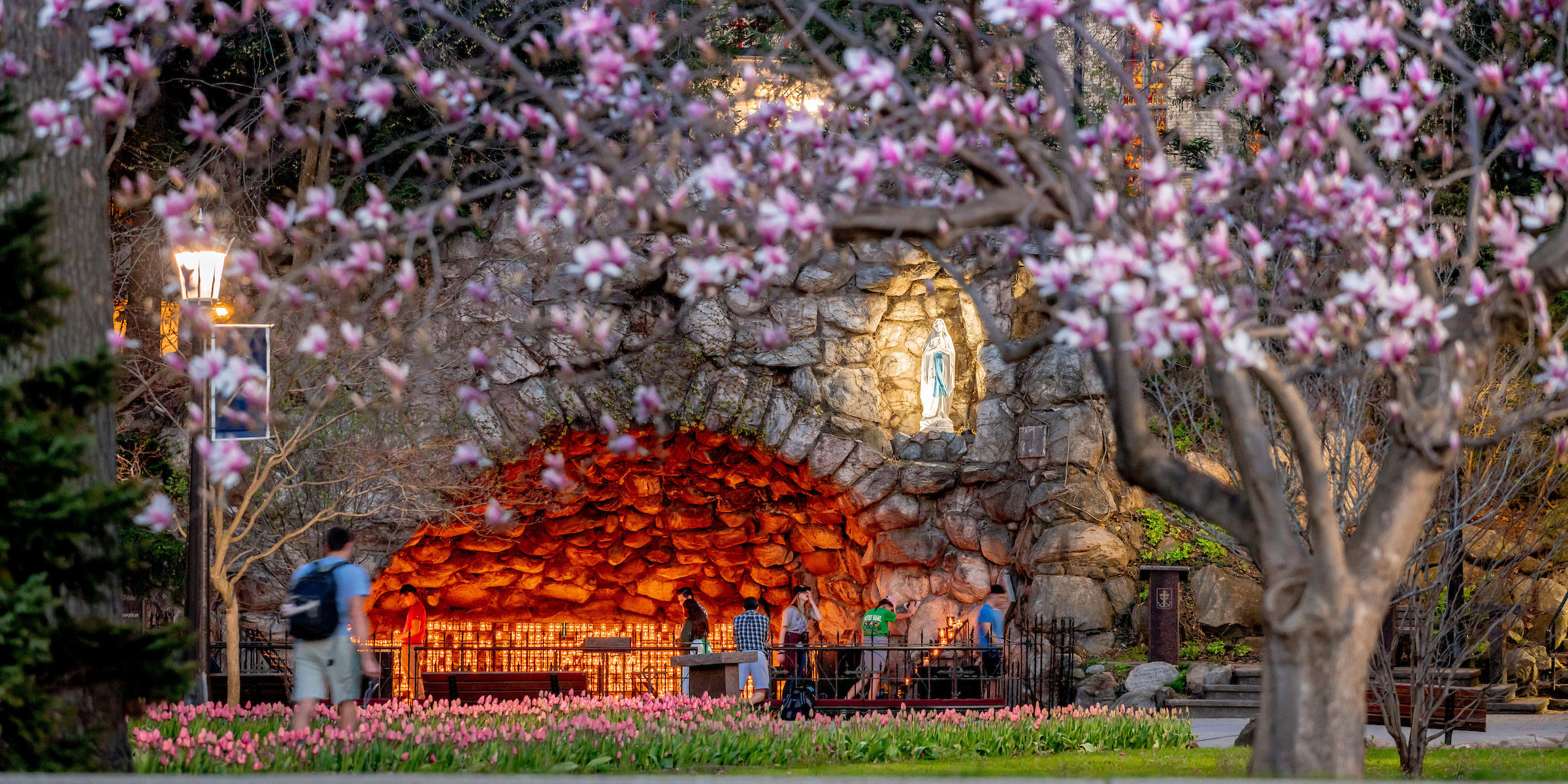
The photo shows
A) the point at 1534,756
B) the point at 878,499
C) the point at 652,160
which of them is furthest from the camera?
the point at 878,499

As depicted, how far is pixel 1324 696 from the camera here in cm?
595

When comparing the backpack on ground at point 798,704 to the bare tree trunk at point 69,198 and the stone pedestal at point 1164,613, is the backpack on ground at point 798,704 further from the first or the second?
the bare tree trunk at point 69,198

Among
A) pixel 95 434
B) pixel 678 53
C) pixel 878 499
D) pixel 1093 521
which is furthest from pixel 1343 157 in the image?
pixel 878 499

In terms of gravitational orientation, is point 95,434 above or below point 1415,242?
below

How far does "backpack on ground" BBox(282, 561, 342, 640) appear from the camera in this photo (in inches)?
315

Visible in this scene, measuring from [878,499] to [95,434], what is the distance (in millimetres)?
18628

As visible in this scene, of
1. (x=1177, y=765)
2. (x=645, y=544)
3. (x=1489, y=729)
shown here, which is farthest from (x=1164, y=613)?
(x=645, y=544)

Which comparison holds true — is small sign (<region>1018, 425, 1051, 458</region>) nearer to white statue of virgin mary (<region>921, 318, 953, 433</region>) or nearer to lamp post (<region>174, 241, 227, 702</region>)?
white statue of virgin mary (<region>921, 318, 953, 433</region>)

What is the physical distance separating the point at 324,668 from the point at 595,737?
1.95m

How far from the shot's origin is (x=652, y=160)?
5785mm

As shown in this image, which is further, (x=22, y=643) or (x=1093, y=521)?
(x=1093, y=521)

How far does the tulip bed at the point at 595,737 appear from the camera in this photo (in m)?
8.02

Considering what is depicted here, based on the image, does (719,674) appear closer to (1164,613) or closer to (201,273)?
(201,273)

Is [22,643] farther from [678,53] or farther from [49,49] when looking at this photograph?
[678,53]
